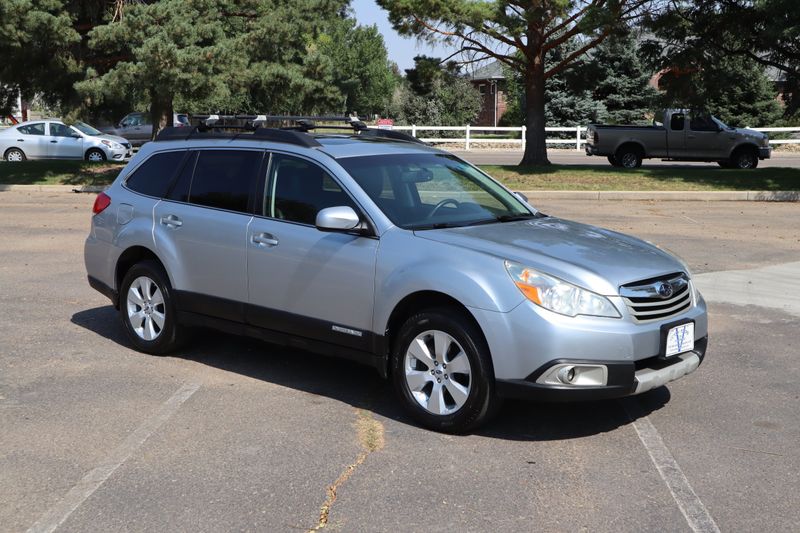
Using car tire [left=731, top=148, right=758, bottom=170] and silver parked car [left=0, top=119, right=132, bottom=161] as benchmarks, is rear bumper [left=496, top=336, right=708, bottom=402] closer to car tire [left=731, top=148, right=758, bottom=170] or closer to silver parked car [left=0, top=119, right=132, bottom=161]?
car tire [left=731, top=148, right=758, bottom=170]

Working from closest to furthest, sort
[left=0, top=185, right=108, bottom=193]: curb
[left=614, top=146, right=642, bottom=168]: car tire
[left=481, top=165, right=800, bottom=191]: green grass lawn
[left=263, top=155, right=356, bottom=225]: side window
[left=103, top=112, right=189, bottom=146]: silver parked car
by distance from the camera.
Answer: [left=263, top=155, right=356, bottom=225]: side window
[left=481, top=165, right=800, bottom=191]: green grass lawn
[left=0, top=185, right=108, bottom=193]: curb
[left=614, top=146, right=642, bottom=168]: car tire
[left=103, top=112, right=189, bottom=146]: silver parked car

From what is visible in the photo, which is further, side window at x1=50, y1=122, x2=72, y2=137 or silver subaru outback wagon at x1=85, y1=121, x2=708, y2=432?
side window at x1=50, y1=122, x2=72, y2=137

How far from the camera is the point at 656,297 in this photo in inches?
213

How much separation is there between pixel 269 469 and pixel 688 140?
86.8 feet

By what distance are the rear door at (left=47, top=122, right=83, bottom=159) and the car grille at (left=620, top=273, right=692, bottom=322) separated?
27680 millimetres

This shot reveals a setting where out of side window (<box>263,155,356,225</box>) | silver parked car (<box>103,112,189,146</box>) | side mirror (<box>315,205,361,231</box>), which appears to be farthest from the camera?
silver parked car (<box>103,112,189,146</box>)

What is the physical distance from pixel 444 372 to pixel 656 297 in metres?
1.29

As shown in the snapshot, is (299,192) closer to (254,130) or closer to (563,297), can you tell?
(254,130)

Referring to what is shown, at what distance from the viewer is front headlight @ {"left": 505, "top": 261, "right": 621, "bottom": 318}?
5.14 meters

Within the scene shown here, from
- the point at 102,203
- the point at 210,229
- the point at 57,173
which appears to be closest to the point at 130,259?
the point at 102,203

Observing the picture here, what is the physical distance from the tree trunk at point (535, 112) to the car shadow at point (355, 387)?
18.5 metres

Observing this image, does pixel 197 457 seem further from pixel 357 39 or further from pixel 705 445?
pixel 357 39

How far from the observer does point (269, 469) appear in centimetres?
489

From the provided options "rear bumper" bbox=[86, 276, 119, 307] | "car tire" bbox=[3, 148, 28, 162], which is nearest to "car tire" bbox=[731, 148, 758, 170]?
"car tire" bbox=[3, 148, 28, 162]
